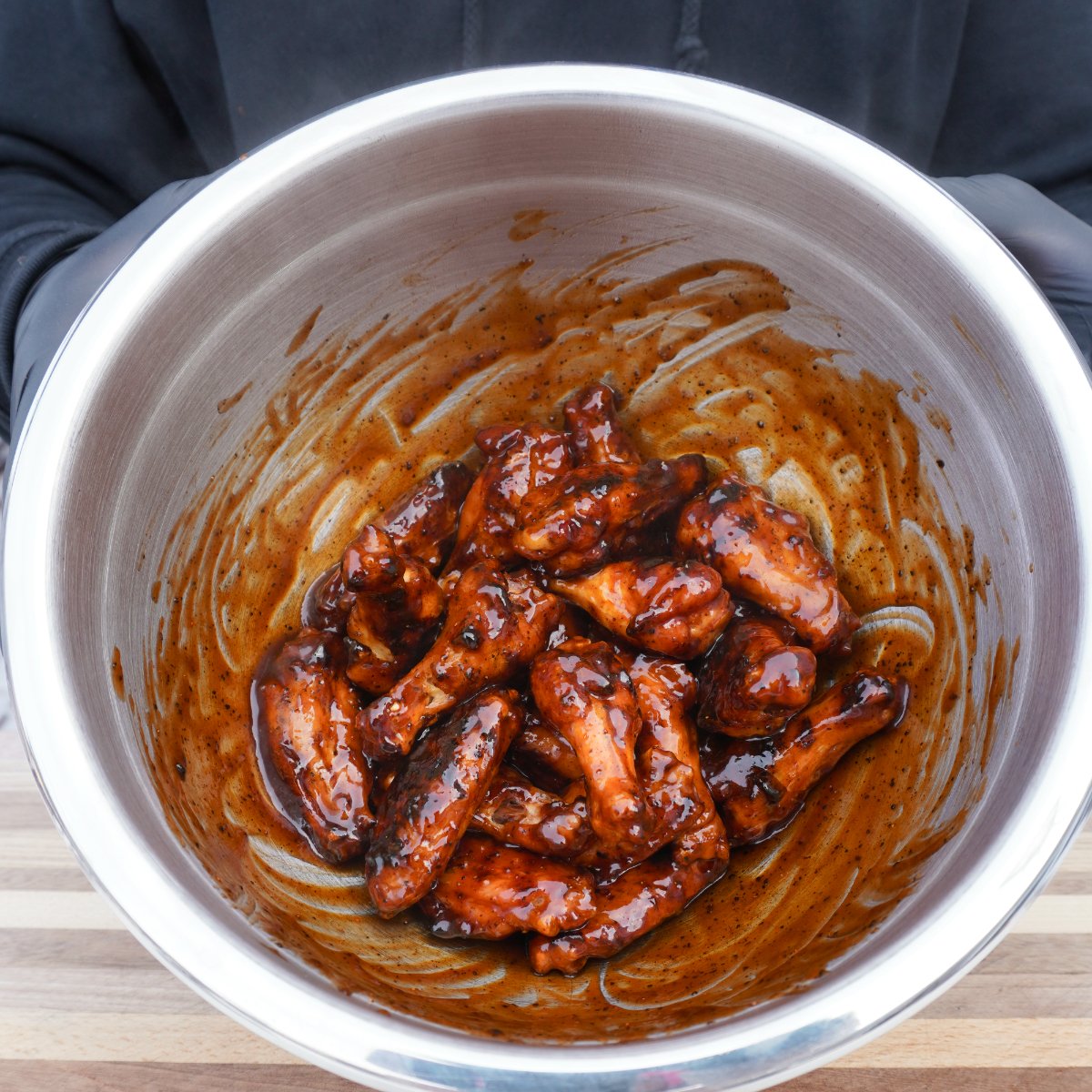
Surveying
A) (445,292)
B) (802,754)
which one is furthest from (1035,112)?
(802,754)

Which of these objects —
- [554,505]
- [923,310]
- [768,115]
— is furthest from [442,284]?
[923,310]

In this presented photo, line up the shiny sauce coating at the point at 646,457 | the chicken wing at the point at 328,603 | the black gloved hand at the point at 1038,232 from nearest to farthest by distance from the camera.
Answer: the shiny sauce coating at the point at 646,457
the chicken wing at the point at 328,603
the black gloved hand at the point at 1038,232

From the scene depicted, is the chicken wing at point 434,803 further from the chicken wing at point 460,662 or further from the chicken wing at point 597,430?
the chicken wing at point 597,430

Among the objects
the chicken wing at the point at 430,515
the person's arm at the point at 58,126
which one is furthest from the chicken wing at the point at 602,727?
the person's arm at the point at 58,126

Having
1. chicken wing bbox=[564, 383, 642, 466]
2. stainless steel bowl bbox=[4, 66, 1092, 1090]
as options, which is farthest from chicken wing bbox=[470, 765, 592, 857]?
chicken wing bbox=[564, 383, 642, 466]

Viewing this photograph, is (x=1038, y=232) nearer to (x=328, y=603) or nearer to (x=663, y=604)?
(x=663, y=604)

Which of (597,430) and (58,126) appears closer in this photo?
(597,430)
